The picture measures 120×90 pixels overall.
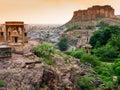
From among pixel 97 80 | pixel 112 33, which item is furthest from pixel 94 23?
pixel 97 80

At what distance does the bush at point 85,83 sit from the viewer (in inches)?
706

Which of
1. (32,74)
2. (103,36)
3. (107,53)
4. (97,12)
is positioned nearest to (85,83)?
(32,74)

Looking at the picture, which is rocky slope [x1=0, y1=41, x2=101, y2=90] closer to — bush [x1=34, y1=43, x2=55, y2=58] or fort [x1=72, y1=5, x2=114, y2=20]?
bush [x1=34, y1=43, x2=55, y2=58]

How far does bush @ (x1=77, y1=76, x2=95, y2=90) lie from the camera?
1792 centimetres

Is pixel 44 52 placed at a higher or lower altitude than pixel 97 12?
lower

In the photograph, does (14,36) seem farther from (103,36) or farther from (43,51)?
(103,36)

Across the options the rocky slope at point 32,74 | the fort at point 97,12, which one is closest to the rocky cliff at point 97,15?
the fort at point 97,12

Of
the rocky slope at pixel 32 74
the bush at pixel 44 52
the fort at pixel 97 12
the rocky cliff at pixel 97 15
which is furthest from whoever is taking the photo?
the fort at pixel 97 12

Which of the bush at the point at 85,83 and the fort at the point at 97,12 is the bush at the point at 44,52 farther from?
the fort at the point at 97,12

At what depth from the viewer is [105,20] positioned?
8762 cm

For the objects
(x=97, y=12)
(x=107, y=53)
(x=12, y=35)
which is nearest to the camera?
(x=12, y=35)

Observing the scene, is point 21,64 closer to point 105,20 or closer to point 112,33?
point 112,33

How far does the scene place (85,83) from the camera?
18016 mm

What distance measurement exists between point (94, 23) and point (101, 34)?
4432cm
